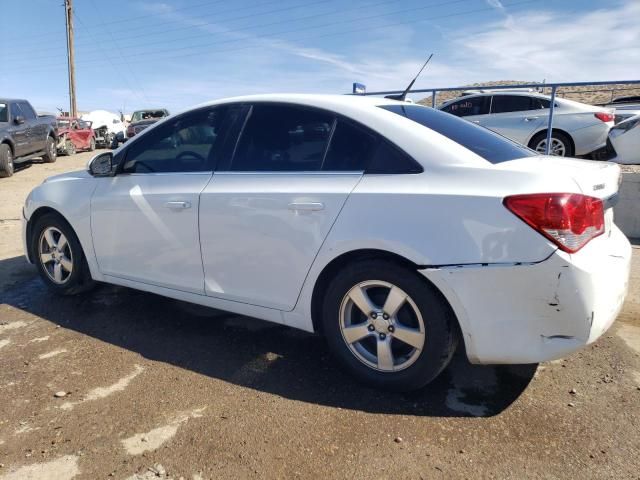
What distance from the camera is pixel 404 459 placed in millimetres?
2324

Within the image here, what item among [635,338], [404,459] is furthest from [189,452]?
[635,338]

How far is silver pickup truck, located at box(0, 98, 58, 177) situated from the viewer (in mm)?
12414

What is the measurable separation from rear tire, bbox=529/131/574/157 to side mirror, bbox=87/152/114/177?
7.86 metres

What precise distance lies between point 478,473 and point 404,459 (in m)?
0.33

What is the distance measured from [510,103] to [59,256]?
863 cm

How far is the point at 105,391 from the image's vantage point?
2.95m

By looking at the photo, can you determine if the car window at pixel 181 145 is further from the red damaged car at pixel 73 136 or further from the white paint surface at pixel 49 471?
the red damaged car at pixel 73 136

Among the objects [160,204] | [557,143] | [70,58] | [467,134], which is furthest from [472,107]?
[70,58]

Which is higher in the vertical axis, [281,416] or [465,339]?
[465,339]

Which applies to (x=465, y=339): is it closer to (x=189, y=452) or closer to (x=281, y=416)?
(x=281, y=416)

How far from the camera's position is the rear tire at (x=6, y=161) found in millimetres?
12234

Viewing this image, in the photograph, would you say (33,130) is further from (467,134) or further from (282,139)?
(467,134)

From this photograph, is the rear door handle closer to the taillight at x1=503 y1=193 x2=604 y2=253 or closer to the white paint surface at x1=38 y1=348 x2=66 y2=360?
the taillight at x1=503 y1=193 x2=604 y2=253

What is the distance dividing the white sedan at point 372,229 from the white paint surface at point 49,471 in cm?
130
